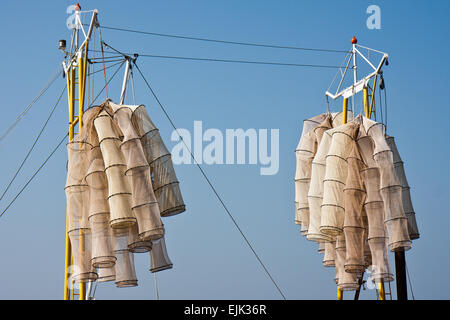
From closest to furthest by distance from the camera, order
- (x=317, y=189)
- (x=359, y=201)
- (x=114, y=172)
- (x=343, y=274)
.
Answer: (x=114, y=172) < (x=359, y=201) < (x=317, y=189) < (x=343, y=274)

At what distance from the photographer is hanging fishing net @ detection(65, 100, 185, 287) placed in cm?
2394

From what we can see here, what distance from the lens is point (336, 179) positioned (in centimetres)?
2762

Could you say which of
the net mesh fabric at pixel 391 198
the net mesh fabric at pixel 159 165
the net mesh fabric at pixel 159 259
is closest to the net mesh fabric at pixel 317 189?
the net mesh fabric at pixel 391 198

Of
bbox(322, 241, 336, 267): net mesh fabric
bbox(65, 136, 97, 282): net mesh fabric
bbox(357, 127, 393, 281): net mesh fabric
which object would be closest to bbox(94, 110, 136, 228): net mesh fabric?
bbox(65, 136, 97, 282): net mesh fabric

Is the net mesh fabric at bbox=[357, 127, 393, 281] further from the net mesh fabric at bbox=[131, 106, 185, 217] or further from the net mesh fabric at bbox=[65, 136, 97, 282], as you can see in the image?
the net mesh fabric at bbox=[65, 136, 97, 282]

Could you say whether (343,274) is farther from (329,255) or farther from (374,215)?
(374,215)

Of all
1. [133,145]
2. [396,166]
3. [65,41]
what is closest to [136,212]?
[133,145]

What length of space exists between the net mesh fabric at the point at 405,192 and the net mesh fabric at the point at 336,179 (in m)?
1.79

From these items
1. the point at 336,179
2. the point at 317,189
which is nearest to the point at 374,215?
the point at 336,179

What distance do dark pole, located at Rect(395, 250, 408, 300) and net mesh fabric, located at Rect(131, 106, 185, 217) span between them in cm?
711

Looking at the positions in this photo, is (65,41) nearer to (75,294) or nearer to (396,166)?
(75,294)

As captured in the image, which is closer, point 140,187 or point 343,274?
point 140,187

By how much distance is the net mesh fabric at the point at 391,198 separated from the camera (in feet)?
87.6

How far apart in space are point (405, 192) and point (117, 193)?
1001 centimetres
